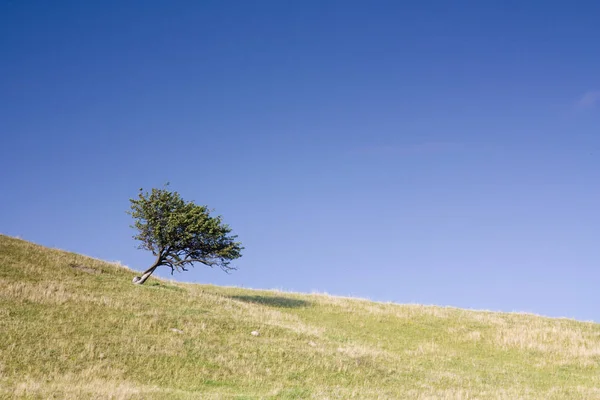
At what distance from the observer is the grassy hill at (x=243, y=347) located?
2027cm

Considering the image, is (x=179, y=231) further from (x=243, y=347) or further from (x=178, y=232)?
(x=243, y=347)

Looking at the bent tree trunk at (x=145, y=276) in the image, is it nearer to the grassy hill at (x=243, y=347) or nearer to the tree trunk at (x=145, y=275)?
the tree trunk at (x=145, y=275)

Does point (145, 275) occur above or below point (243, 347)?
above

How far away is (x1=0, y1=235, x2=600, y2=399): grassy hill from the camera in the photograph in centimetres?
2027

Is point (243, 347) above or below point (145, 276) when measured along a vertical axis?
below

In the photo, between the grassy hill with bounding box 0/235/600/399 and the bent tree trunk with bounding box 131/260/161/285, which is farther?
the bent tree trunk with bounding box 131/260/161/285

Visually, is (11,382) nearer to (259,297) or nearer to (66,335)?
(66,335)

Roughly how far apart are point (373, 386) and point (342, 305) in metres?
26.4

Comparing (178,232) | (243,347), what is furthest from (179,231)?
(243,347)

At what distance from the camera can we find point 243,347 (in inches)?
1045

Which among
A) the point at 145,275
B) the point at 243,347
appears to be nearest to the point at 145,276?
the point at 145,275

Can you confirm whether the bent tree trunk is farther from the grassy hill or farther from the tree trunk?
the grassy hill

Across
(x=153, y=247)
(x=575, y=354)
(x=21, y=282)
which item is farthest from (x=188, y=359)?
(x=575, y=354)

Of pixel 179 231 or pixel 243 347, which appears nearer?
pixel 243 347
